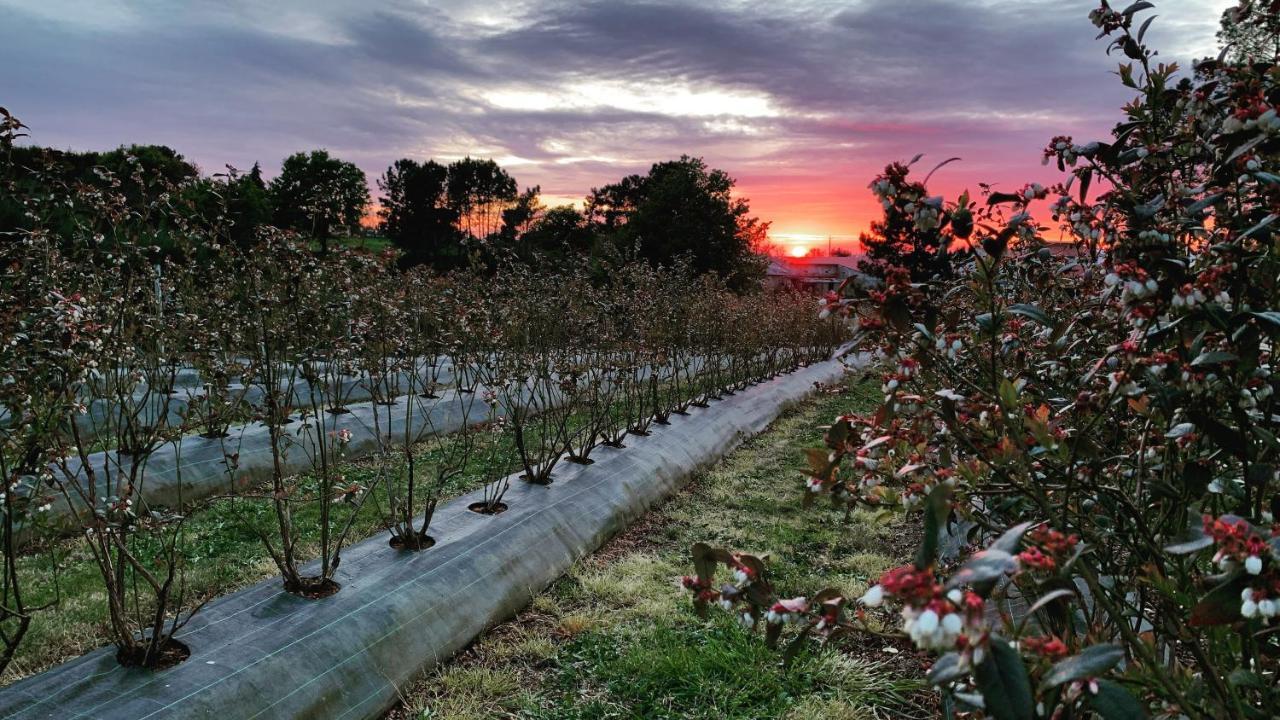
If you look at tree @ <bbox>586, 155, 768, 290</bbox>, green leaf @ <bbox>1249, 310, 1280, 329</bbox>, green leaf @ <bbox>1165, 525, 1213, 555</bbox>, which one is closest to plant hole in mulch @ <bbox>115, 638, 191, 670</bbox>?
green leaf @ <bbox>1165, 525, 1213, 555</bbox>

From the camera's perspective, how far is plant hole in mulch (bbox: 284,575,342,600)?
3.33m

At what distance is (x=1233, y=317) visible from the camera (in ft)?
4.54

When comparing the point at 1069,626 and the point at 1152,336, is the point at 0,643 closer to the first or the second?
the point at 1069,626

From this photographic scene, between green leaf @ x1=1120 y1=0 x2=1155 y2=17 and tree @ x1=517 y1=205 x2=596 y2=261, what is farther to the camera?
tree @ x1=517 y1=205 x2=596 y2=261

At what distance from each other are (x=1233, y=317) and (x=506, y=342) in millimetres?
4883

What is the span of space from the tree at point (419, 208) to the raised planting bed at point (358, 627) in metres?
41.2

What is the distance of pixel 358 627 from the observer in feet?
10.2

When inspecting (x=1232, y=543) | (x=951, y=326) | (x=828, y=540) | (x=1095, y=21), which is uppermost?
(x=1095, y=21)

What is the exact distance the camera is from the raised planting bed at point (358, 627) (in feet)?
8.26

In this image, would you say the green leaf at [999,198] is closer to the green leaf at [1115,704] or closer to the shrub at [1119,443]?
the shrub at [1119,443]

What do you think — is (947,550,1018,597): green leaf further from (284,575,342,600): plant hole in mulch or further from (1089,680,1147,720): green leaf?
(284,575,342,600): plant hole in mulch

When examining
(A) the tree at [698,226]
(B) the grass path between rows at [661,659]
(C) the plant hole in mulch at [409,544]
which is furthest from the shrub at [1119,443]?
(A) the tree at [698,226]

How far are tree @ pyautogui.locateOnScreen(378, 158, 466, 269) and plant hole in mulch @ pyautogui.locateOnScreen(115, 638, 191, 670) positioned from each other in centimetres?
4271

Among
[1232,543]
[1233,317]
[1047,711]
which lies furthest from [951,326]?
[1047,711]
